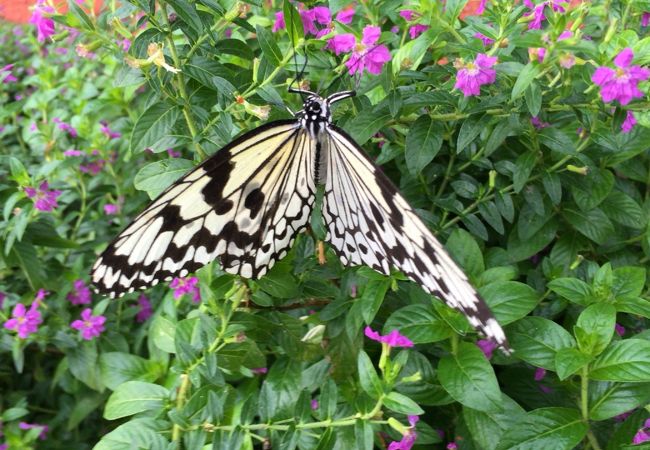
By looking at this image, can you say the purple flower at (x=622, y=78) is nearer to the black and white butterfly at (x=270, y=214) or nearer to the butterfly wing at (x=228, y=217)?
the black and white butterfly at (x=270, y=214)

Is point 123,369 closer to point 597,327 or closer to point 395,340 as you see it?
point 395,340

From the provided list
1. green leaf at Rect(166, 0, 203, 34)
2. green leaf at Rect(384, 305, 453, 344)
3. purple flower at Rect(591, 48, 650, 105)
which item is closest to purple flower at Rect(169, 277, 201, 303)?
green leaf at Rect(384, 305, 453, 344)

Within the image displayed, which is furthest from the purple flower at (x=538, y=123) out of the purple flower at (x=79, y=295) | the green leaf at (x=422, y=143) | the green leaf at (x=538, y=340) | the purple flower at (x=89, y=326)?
the purple flower at (x=79, y=295)

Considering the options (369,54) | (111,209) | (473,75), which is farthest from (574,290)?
(111,209)

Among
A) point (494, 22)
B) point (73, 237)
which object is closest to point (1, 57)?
point (73, 237)

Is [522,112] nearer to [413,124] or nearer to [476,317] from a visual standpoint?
[413,124]
